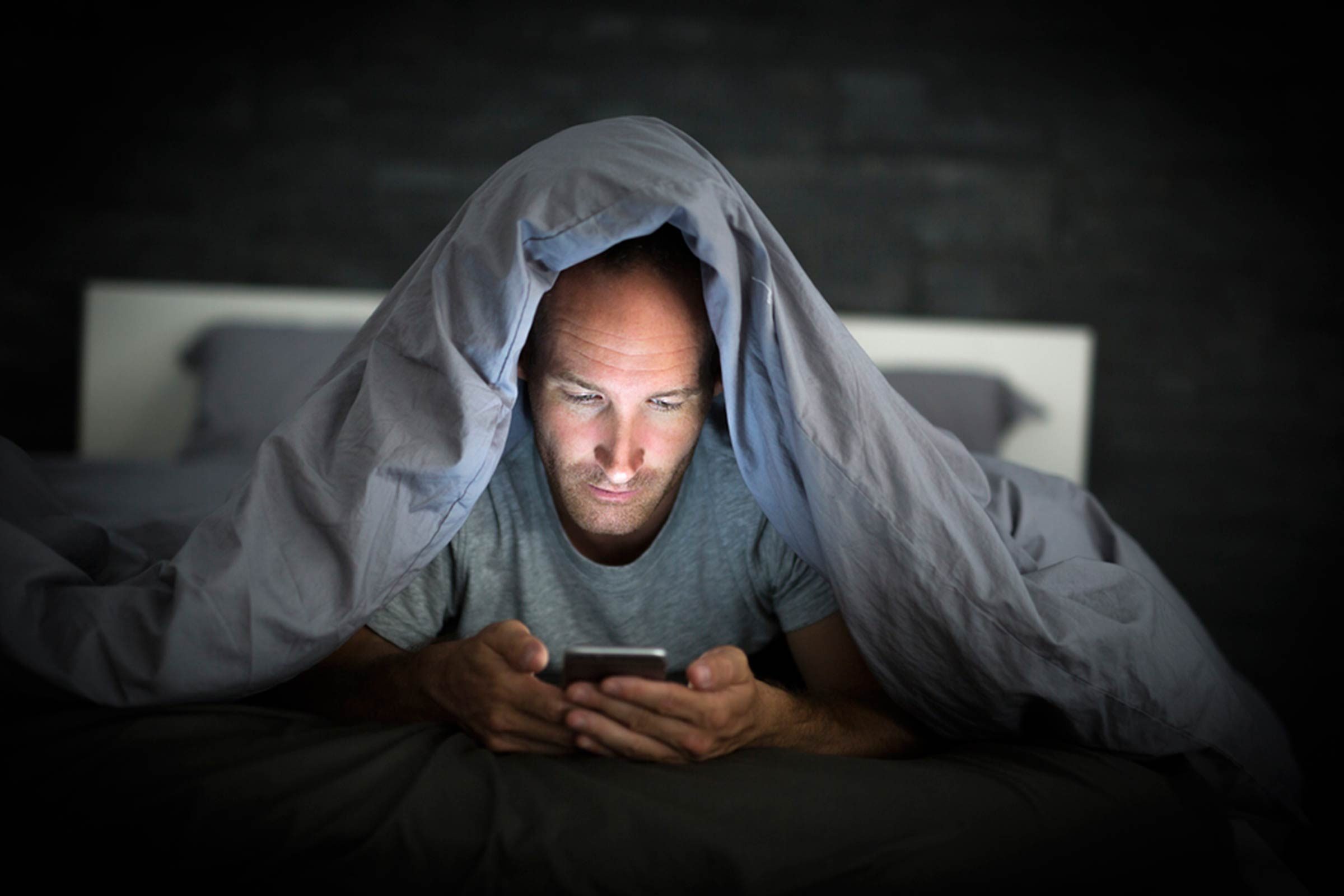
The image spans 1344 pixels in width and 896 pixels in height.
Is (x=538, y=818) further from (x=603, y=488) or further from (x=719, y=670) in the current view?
(x=603, y=488)

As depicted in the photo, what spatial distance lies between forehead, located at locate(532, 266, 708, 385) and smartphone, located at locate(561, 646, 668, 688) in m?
0.38

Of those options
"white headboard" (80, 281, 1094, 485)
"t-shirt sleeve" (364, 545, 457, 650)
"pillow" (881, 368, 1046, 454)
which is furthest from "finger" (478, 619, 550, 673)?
"white headboard" (80, 281, 1094, 485)

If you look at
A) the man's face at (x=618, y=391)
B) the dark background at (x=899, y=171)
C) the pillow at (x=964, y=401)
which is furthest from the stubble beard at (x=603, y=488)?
the dark background at (x=899, y=171)

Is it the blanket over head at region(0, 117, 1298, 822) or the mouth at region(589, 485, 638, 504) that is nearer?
the blanket over head at region(0, 117, 1298, 822)

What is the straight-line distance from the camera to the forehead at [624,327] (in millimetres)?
1212

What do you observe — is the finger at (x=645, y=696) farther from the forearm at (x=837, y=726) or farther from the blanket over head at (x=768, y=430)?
the blanket over head at (x=768, y=430)

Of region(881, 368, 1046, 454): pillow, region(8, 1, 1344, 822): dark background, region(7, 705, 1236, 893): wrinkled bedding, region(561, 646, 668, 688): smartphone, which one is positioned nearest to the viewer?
region(7, 705, 1236, 893): wrinkled bedding

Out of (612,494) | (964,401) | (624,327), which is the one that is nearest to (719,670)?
(612,494)

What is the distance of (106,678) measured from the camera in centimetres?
93

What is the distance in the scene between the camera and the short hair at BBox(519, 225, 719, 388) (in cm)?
123

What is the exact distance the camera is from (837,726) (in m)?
1.12

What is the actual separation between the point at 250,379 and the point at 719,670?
2.00 metres

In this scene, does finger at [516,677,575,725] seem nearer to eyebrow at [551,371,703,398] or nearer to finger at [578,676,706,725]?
finger at [578,676,706,725]

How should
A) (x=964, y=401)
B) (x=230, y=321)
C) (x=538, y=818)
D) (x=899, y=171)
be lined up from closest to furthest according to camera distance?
(x=538, y=818) < (x=964, y=401) < (x=230, y=321) < (x=899, y=171)
